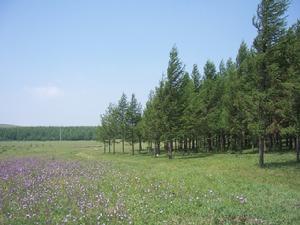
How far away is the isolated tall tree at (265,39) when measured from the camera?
1201 inches

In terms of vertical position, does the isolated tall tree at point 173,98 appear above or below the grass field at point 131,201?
above

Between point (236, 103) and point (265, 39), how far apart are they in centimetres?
1309

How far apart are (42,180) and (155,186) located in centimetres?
547

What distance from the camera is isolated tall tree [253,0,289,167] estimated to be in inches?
1201

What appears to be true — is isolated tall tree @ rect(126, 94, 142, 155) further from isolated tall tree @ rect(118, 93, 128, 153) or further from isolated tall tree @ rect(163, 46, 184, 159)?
isolated tall tree @ rect(163, 46, 184, 159)

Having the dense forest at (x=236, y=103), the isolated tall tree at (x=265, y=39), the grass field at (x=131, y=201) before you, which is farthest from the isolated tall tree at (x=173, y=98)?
the grass field at (x=131, y=201)

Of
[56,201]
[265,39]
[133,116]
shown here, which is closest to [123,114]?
[133,116]

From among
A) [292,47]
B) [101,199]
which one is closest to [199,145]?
[292,47]

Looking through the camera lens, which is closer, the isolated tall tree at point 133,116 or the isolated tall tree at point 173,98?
the isolated tall tree at point 173,98

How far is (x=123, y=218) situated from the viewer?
33.6 ft

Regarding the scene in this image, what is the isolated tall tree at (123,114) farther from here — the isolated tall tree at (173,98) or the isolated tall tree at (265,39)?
the isolated tall tree at (265,39)

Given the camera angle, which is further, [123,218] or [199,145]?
[199,145]

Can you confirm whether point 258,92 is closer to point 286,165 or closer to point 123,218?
point 286,165

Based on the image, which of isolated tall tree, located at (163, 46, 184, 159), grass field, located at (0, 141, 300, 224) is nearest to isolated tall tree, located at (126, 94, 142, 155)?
isolated tall tree, located at (163, 46, 184, 159)
